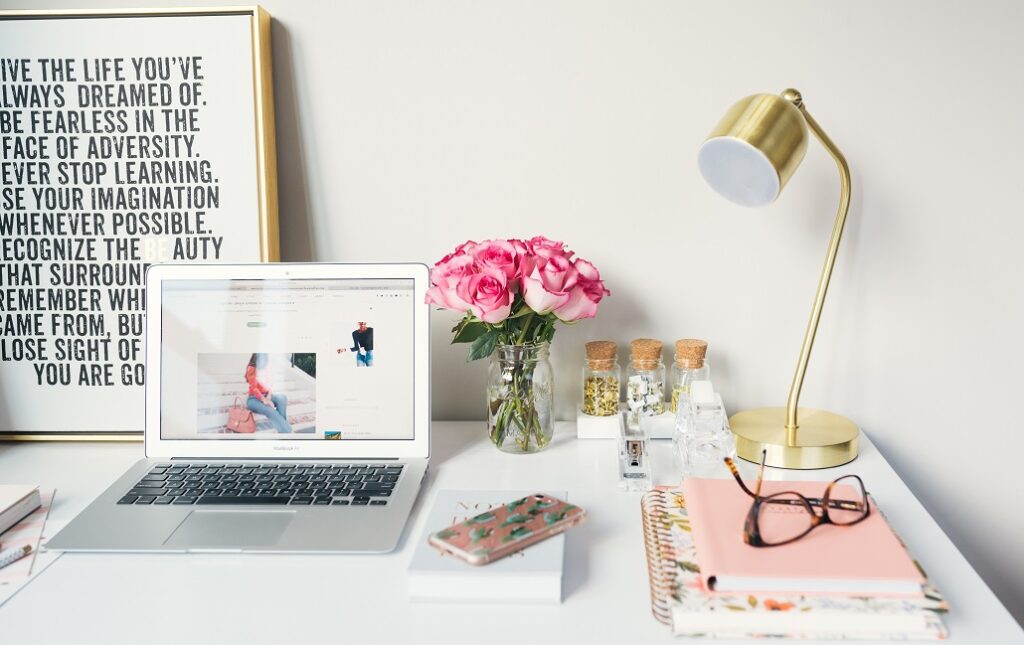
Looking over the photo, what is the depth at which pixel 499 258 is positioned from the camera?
99cm

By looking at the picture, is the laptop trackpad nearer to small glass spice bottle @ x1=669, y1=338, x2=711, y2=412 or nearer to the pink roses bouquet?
the pink roses bouquet

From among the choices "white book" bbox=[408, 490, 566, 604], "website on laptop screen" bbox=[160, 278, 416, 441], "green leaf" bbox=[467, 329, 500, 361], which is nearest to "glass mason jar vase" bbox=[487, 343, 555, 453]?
"green leaf" bbox=[467, 329, 500, 361]

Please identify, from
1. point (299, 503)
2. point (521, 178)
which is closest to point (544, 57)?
point (521, 178)

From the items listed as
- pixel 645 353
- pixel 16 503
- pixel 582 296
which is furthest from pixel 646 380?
pixel 16 503

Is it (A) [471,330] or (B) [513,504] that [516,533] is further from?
(A) [471,330]

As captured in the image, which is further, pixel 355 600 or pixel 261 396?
pixel 261 396

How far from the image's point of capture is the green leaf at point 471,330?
1037 millimetres

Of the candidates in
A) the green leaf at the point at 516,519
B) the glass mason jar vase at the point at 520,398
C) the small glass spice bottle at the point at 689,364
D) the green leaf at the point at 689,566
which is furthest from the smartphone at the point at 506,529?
the small glass spice bottle at the point at 689,364

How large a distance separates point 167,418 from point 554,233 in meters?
0.59

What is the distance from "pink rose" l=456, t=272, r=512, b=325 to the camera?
0.97 meters

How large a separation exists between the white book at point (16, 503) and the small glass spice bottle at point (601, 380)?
2.29ft

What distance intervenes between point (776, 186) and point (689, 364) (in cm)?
31

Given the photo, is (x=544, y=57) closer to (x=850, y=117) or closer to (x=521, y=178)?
(x=521, y=178)

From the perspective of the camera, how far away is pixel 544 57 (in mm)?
1113
